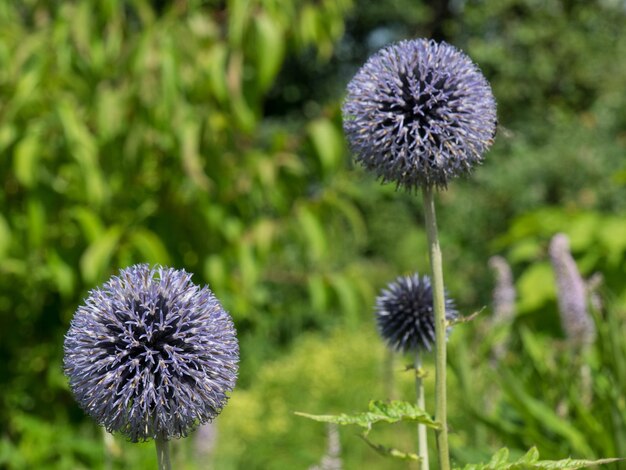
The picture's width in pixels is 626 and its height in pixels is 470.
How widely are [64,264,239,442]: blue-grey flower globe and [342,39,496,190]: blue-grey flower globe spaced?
15.2 inches

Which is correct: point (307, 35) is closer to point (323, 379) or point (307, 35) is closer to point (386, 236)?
point (323, 379)

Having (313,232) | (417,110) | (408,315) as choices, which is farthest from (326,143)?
(417,110)

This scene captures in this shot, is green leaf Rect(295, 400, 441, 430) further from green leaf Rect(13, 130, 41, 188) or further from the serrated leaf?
green leaf Rect(13, 130, 41, 188)

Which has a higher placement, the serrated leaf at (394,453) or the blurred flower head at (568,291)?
the blurred flower head at (568,291)

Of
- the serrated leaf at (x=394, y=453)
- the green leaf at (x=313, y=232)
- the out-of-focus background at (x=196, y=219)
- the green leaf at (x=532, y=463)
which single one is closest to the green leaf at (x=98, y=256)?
the out-of-focus background at (x=196, y=219)

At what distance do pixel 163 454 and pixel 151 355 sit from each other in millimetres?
140

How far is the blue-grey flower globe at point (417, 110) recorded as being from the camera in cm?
134

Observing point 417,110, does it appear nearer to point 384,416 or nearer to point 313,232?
point 384,416

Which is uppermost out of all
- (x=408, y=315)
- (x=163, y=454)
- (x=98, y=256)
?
(x=98, y=256)

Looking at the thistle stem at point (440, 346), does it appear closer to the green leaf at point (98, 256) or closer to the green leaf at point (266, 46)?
the green leaf at point (98, 256)

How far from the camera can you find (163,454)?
1.09 m

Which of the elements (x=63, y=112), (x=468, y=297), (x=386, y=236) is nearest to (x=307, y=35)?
(x=63, y=112)

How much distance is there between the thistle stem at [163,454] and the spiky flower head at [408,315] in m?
0.63

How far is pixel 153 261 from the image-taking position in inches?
117
